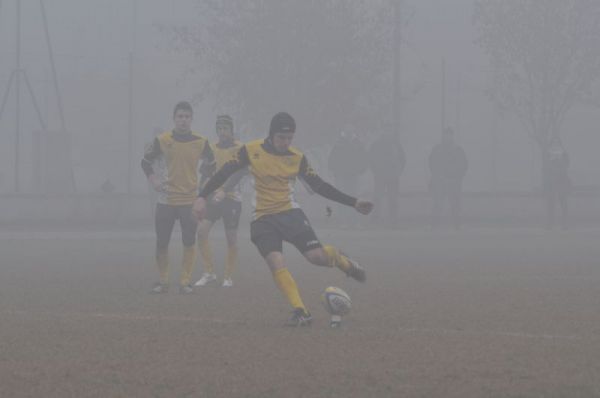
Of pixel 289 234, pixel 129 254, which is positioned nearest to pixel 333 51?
pixel 129 254

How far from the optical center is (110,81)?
58.6 meters

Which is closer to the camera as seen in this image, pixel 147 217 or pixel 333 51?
pixel 147 217

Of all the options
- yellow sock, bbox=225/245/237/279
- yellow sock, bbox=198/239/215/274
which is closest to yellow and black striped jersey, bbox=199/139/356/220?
yellow sock, bbox=225/245/237/279

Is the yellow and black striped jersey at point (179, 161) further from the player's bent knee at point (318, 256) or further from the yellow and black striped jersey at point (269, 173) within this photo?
the player's bent knee at point (318, 256)

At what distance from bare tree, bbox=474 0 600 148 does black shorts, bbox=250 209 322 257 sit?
2678 cm

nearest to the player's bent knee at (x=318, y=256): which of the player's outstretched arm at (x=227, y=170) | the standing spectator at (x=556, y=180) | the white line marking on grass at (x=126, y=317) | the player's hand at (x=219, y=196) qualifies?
the white line marking on grass at (x=126, y=317)

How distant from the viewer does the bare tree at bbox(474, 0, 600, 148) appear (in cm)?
3634

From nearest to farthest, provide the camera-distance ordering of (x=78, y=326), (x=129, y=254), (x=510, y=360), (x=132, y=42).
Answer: (x=510, y=360), (x=78, y=326), (x=129, y=254), (x=132, y=42)

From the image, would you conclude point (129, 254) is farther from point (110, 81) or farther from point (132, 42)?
point (132, 42)

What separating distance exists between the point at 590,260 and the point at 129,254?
25.2ft

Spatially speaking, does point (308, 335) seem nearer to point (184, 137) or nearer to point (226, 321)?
point (226, 321)

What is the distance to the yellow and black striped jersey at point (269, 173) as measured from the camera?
995 centimetres

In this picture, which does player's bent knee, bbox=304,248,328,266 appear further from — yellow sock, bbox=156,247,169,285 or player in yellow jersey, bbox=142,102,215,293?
yellow sock, bbox=156,247,169,285

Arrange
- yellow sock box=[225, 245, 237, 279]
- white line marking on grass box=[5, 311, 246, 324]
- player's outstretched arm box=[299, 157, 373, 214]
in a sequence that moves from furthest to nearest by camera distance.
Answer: yellow sock box=[225, 245, 237, 279] < white line marking on grass box=[5, 311, 246, 324] < player's outstretched arm box=[299, 157, 373, 214]
